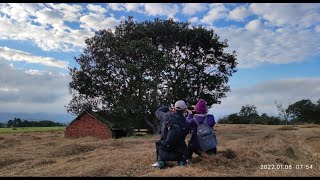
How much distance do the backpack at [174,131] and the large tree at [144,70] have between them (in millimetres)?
28673

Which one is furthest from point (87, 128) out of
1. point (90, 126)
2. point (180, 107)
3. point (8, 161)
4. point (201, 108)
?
point (180, 107)

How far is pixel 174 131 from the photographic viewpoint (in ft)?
30.4

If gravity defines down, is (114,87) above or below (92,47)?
below

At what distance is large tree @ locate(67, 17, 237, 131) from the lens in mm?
39125

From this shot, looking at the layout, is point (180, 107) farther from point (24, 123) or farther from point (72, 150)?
point (24, 123)

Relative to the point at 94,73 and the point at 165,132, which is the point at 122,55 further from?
the point at 165,132

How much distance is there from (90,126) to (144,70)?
333 inches

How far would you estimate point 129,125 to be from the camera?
40.4 m

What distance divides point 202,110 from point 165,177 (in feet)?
9.21

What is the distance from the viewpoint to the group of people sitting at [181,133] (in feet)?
30.6

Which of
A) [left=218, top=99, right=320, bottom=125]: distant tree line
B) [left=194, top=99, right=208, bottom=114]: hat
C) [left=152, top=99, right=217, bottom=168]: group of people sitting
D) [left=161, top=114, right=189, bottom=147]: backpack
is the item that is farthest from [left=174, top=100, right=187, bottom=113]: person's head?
[left=218, top=99, right=320, bottom=125]: distant tree line

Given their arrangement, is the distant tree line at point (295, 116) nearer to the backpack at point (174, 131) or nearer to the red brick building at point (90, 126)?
the red brick building at point (90, 126)

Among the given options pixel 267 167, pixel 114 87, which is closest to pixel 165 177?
pixel 267 167

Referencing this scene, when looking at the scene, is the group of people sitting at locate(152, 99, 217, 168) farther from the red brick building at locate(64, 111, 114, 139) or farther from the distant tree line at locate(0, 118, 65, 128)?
the distant tree line at locate(0, 118, 65, 128)
